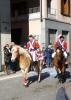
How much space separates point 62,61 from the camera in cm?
1336

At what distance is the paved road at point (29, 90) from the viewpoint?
11.1m

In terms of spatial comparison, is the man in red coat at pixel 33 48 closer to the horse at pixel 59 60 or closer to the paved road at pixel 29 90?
the horse at pixel 59 60

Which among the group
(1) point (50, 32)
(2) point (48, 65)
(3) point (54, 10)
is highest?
(3) point (54, 10)

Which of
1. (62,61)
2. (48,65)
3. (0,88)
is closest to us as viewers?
(0,88)

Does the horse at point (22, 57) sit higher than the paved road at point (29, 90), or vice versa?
the horse at point (22, 57)

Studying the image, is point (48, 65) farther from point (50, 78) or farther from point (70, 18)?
point (70, 18)

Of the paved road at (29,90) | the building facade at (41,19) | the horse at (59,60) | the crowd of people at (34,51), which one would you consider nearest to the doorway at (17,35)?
the building facade at (41,19)

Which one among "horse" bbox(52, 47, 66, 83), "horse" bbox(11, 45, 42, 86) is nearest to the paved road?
"horse" bbox(52, 47, 66, 83)

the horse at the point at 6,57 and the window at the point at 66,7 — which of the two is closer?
the horse at the point at 6,57

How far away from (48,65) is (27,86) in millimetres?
7350

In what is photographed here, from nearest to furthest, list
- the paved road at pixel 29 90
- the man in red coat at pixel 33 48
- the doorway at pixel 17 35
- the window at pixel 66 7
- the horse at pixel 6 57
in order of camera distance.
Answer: the paved road at pixel 29 90 → the man in red coat at pixel 33 48 → the horse at pixel 6 57 → the doorway at pixel 17 35 → the window at pixel 66 7

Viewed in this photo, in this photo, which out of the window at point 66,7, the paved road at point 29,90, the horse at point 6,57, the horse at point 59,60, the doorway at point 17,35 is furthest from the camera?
the window at point 66,7

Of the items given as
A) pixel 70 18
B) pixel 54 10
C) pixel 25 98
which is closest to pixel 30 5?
pixel 54 10

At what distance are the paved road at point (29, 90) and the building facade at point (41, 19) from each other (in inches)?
433
